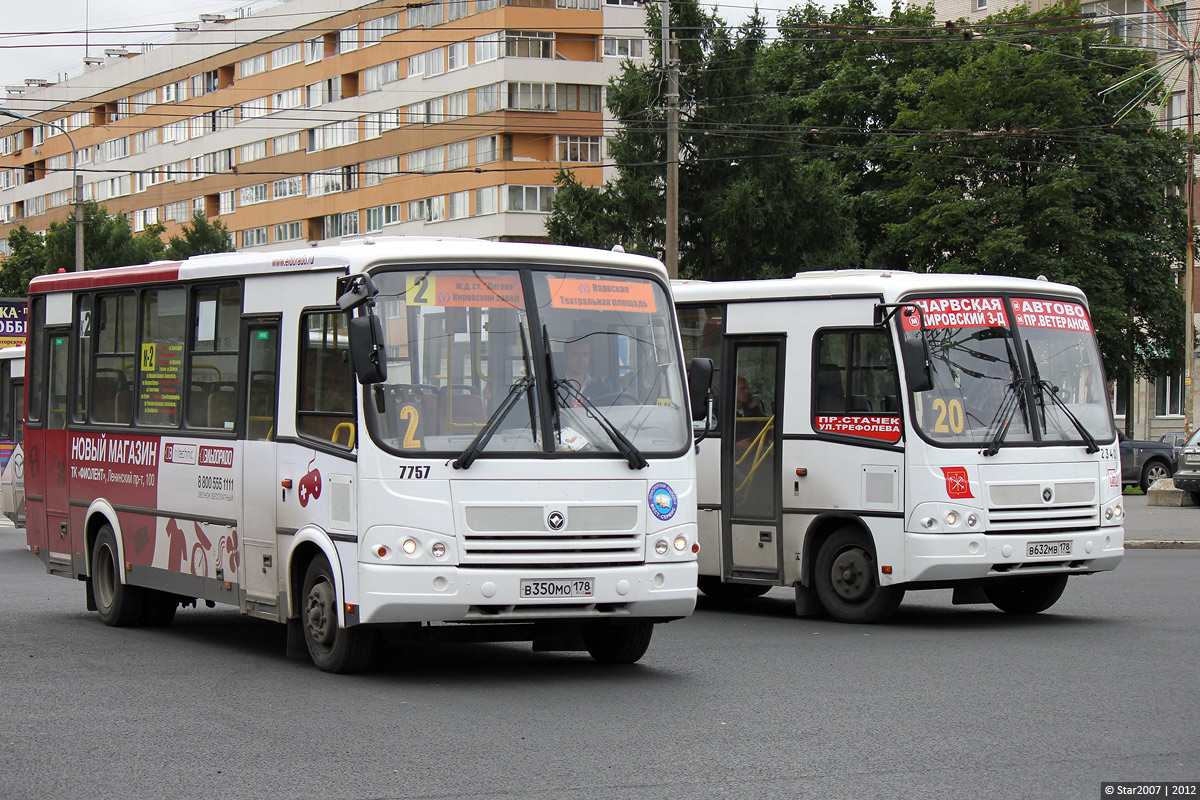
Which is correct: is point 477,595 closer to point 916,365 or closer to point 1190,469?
point 916,365

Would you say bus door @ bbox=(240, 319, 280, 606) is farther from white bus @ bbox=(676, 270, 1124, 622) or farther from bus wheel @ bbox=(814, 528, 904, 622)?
bus wheel @ bbox=(814, 528, 904, 622)

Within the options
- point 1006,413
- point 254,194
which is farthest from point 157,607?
point 254,194

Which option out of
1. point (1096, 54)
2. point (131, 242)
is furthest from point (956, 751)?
point (131, 242)

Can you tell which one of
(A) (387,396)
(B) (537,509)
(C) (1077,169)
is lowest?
(B) (537,509)

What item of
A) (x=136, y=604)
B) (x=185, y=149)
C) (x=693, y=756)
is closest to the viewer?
(x=693, y=756)

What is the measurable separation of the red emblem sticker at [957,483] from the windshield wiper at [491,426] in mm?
4619

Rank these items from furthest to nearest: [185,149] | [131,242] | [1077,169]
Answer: [185,149]
[131,242]
[1077,169]

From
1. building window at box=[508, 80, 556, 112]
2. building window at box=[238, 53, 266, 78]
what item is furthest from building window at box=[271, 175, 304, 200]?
building window at box=[508, 80, 556, 112]

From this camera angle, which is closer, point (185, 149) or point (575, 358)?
point (575, 358)

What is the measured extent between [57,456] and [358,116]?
210 ft

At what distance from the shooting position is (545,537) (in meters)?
10.5

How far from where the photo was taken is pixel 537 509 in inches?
414

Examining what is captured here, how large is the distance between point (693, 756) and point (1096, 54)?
45.1 meters

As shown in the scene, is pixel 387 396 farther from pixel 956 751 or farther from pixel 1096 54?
pixel 1096 54
